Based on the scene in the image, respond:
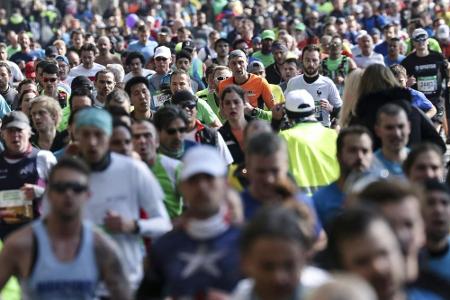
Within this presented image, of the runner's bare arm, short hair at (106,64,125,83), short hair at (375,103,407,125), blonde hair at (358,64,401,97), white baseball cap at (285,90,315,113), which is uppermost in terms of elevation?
short hair at (106,64,125,83)

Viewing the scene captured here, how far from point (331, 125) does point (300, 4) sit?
72.1ft

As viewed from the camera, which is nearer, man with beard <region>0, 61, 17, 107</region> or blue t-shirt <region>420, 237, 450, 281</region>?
blue t-shirt <region>420, 237, 450, 281</region>

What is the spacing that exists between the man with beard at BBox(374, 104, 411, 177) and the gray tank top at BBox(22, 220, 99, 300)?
255 cm

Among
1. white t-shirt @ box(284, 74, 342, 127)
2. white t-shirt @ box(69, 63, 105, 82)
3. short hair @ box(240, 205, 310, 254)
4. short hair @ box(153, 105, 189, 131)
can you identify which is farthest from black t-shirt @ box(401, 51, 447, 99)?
short hair @ box(240, 205, 310, 254)

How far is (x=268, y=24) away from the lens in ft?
92.4

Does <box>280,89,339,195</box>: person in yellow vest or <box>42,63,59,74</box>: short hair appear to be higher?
<box>42,63,59,74</box>: short hair

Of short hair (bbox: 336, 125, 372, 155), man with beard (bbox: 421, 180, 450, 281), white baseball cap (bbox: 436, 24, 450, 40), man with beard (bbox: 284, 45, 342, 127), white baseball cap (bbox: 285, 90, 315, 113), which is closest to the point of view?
man with beard (bbox: 421, 180, 450, 281)

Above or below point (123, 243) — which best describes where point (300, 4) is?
above

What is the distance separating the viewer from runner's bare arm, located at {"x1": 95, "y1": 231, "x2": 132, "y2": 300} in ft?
21.2

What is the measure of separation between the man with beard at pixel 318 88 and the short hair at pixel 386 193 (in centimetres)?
791

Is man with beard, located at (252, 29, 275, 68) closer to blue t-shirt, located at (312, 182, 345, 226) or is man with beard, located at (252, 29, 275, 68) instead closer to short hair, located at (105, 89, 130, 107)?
short hair, located at (105, 89, 130, 107)

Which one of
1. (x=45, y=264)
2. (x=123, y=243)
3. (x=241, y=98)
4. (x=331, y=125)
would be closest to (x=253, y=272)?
(x=45, y=264)

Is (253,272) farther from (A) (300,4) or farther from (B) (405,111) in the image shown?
(A) (300,4)

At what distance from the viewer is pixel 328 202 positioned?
7.82 m
